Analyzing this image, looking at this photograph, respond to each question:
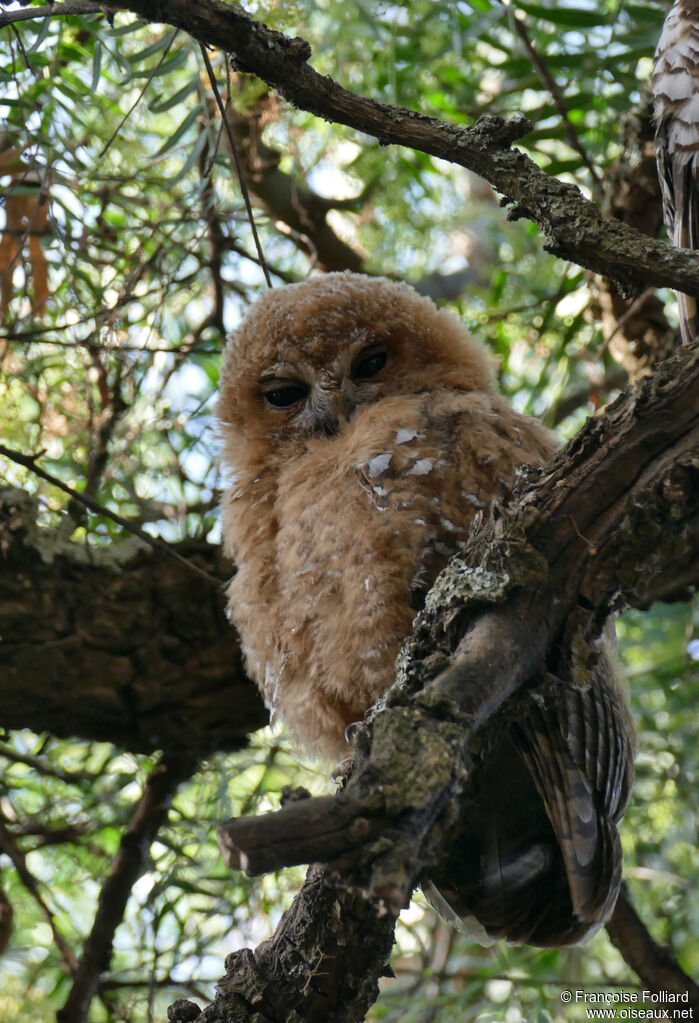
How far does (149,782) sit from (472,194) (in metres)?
3.39

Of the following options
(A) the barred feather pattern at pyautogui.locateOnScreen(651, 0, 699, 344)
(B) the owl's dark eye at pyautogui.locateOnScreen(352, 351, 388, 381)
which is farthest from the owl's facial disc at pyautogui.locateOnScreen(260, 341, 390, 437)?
(A) the barred feather pattern at pyautogui.locateOnScreen(651, 0, 699, 344)

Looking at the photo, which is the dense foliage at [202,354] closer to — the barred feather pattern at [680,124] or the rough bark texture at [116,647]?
the rough bark texture at [116,647]

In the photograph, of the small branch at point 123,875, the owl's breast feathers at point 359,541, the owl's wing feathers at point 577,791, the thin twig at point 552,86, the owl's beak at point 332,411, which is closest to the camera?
the owl's wing feathers at point 577,791

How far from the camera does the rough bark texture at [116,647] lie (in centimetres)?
230

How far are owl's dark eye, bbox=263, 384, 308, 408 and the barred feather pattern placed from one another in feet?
2.69

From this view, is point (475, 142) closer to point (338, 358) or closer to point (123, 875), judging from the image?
point (338, 358)

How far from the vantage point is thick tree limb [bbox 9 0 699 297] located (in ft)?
4.30

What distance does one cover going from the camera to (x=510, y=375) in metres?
3.36

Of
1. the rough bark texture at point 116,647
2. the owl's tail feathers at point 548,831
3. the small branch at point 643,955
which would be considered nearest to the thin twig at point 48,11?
the owl's tail feathers at point 548,831

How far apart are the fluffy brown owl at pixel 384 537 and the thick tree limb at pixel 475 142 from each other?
0.40 m

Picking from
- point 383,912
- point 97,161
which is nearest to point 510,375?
point 97,161

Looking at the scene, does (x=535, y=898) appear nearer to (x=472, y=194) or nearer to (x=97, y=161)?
(x=97, y=161)

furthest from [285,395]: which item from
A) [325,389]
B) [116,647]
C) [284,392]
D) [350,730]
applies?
[116,647]

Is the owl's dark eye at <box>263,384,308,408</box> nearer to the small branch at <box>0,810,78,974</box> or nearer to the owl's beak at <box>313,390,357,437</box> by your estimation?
the owl's beak at <box>313,390,357,437</box>
